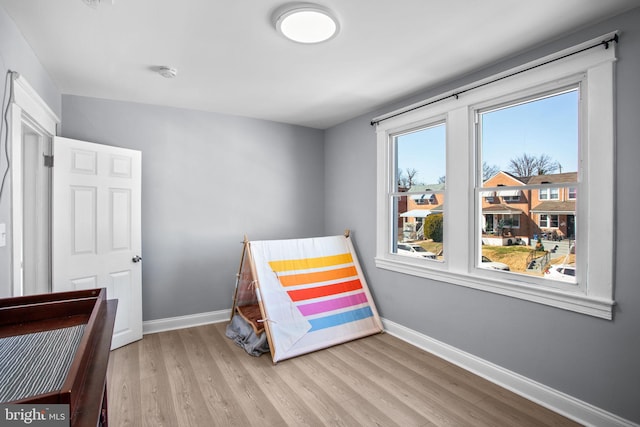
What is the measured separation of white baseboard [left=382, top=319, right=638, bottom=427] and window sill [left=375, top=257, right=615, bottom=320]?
59 cm

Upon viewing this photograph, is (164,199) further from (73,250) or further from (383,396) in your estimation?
(383,396)

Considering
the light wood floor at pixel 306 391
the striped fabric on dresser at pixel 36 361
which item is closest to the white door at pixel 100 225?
the light wood floor at pixel 306 391

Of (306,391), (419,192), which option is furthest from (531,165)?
(306,391)

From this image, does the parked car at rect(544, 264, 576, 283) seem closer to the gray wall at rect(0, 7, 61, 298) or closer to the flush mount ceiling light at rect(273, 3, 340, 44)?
the flush mount ceiling light at rect(273, 3, 340, 44)

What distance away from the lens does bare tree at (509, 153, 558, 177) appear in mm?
2285

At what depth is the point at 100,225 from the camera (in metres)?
3.04

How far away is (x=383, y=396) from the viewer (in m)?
2.36

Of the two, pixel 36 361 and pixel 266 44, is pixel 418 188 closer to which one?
pixel 266 44

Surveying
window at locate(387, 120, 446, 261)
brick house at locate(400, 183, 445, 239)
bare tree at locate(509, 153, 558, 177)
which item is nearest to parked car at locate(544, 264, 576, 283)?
bare tree at locate(509, 153, 558, 177)

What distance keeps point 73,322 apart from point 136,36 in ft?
6.28

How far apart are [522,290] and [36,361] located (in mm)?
2697

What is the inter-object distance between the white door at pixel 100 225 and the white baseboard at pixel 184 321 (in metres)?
0.21

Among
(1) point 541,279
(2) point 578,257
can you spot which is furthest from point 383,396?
(2) point 578,257

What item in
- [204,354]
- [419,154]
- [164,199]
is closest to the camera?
[204,354]
